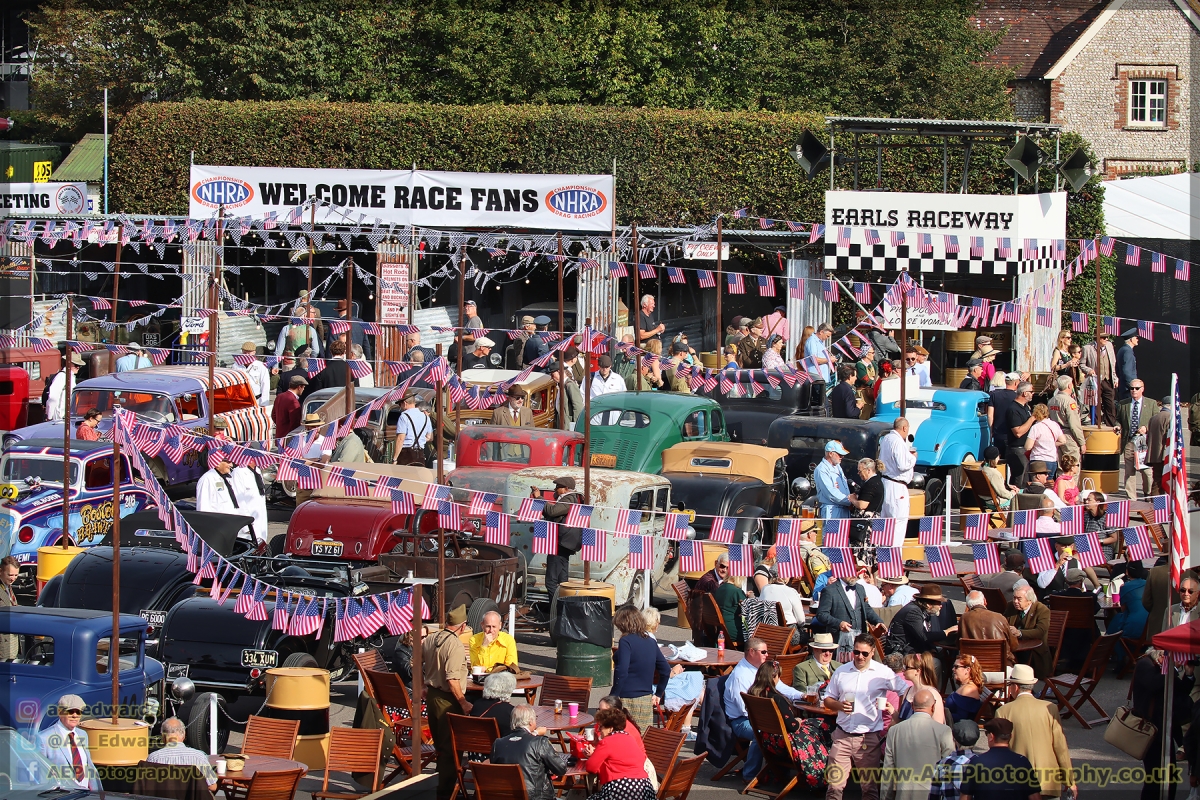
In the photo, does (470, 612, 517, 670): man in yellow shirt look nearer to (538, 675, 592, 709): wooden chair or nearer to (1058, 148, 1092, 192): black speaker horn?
(538, 675, 592, 709): wooden chair

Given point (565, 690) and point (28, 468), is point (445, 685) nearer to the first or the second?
point (565, 690)

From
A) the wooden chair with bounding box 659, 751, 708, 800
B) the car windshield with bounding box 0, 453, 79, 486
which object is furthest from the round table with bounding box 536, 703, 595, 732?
the car windshield with bounding box 0, 453, 79, 486

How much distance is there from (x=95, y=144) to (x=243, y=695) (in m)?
36.0

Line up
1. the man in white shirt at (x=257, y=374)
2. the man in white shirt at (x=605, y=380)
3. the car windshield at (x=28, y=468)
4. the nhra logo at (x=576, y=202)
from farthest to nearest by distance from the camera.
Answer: the nhra logo at (x=576, y=202), the man in white shirt at (x=257, y=374), the man in white shirt at (x=605, y=380), the car windshield at (x=28, y=468)

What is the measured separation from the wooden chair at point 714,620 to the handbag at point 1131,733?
3888mm

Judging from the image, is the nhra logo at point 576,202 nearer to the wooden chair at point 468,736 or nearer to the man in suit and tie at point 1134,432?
the man in suit and tie at point 1134,432

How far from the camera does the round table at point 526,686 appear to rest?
1124cm

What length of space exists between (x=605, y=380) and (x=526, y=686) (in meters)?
9.24

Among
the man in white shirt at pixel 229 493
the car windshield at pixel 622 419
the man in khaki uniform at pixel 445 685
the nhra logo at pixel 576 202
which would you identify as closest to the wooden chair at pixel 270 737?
the man in khaki uniform at pixel 445 685

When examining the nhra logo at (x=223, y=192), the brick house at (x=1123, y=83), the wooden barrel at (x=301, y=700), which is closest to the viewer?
the wooden barrel at (x=301, y=700)

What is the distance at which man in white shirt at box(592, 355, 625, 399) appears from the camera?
20016 millimetres

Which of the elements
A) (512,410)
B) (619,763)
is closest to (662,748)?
(619,763)

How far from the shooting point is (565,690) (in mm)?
11211

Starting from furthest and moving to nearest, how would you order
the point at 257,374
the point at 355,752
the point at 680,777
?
the point at 257,374
the point at 355,752
the point at 680,777
